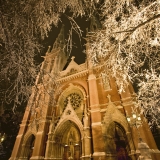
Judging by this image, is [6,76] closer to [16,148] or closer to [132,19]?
Result: [132,19]

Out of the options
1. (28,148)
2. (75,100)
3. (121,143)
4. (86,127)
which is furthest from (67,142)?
(121,143)

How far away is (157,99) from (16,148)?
42.1 feet

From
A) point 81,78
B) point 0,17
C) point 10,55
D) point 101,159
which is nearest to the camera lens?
point 0,17

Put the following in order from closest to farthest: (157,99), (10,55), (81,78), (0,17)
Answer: (0,17)
(10,55)
(157,99)
(81,78)

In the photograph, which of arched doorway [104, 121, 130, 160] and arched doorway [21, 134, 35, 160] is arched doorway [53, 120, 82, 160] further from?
arched doorway [21, 134, 35, 160]

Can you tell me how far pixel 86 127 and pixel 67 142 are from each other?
148 inches

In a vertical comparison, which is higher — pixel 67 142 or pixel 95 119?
pixel 95 119

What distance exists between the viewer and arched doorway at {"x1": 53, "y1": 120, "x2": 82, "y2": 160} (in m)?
11.2

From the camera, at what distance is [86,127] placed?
32.2 feet

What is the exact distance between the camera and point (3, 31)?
12.0 feet

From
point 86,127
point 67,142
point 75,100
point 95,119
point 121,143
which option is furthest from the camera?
point 75,100

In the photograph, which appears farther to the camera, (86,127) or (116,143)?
(116,143)

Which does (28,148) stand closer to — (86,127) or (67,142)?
(67,142)

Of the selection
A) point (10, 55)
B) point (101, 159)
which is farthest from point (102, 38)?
point (101, 159)
